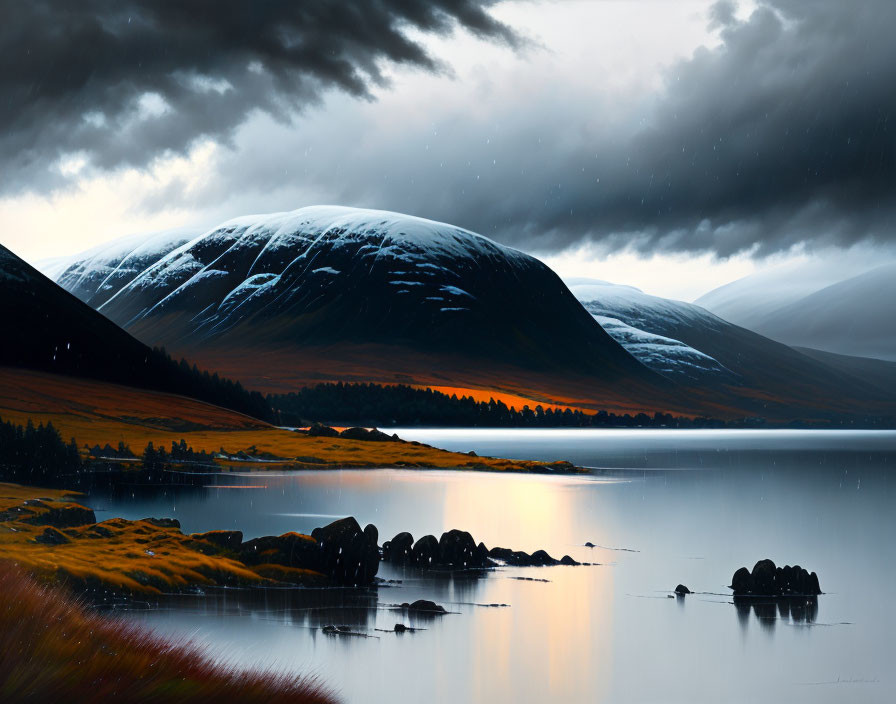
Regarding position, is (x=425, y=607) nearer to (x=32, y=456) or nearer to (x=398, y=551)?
(x=398, y=551)

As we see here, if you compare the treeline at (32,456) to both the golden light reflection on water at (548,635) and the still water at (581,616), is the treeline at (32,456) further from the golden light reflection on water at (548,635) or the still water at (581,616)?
the golden light reflection on water at (548,635)

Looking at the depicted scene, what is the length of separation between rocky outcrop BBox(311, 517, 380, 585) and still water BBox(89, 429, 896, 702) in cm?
99

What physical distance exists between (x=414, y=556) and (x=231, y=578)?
36.4 feet

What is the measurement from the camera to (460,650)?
1121 inches

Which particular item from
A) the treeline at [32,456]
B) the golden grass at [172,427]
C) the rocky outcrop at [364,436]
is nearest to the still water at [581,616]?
the treeline at [32,456]

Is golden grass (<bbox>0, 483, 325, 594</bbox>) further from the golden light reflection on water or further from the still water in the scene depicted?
the golden light reflection on water

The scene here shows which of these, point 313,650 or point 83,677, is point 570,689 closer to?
point 313,650

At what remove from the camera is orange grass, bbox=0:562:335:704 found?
11.5 m

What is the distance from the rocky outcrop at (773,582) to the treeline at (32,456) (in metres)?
47.2

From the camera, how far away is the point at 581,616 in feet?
113

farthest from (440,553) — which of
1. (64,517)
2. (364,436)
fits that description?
(364,436)

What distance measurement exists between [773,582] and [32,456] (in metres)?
56.2

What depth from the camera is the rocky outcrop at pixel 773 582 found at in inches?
1533

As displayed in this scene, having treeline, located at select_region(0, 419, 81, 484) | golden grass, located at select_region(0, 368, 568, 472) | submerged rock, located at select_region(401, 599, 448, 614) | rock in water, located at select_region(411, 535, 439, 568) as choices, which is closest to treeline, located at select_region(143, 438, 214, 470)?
golden grass, located at select_region(0, 368, 568, 472)
